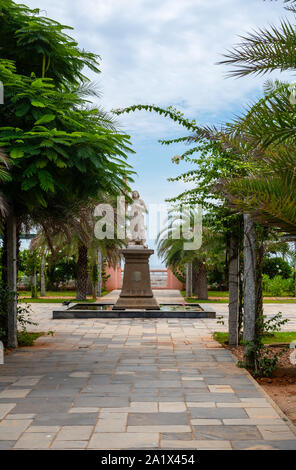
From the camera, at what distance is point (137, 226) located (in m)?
17.6

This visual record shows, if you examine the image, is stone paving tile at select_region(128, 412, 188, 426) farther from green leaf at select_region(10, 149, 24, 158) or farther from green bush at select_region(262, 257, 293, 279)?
green bush at select_region(262, 257, 293, 279)

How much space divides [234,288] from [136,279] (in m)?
7.64

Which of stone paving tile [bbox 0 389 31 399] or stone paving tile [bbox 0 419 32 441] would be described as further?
stone paving tile [bbox 0 389 31 399]

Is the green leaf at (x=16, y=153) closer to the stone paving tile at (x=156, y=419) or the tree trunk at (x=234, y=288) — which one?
the stone paving tile at (x=156, y=419)

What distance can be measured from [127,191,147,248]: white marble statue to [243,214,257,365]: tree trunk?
997 centimetres

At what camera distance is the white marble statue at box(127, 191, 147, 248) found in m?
17.6

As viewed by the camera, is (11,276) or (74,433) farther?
(11,276)

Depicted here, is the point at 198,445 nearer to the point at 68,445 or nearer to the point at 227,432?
the point at 227,432

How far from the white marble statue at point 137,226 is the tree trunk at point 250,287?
393 inches

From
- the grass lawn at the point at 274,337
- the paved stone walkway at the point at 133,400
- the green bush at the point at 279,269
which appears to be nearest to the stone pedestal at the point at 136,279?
the grass lawn at the point at 274,337

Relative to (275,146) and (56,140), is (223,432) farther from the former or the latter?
(56,140)

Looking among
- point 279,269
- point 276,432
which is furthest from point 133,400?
point 279,269

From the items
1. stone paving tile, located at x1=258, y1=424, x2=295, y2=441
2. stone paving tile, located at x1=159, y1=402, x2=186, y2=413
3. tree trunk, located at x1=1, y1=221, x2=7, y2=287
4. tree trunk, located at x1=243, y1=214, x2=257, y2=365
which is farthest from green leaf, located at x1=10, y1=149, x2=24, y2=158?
stone paving tile, located at x1=258, y1=424, x2=295, y2=441

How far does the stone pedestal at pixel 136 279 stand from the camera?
54.7 ft
